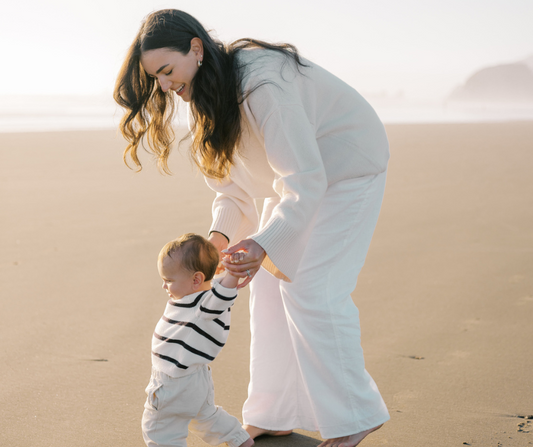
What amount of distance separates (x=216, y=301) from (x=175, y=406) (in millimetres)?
374

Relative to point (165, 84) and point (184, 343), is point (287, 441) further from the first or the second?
point (165, 84)

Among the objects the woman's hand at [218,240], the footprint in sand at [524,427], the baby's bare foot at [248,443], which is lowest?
the baby's bare foot at [248,443]

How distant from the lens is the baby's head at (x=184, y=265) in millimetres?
1809

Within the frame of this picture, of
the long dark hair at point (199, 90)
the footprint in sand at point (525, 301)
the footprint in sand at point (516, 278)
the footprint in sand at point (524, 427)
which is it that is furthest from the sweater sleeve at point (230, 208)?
the footprint in sand at point (516, 278)

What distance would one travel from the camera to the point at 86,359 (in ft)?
8.54

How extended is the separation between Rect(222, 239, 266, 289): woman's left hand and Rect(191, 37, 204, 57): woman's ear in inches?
23.9

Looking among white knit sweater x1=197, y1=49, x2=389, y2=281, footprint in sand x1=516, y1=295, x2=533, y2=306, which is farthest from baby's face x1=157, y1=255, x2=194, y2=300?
footprint in sand x1=516, y1=295, x2=533, y2=306

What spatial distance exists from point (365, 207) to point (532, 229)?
10.5ft

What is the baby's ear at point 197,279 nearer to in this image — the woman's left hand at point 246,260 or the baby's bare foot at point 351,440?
the woman's left hand at point 246,260

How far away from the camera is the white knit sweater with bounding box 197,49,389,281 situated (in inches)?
65.5

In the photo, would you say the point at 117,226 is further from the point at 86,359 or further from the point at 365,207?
the point at 365,207

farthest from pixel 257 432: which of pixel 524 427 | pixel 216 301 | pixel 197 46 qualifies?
pixel 197 46

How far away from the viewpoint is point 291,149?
166cm

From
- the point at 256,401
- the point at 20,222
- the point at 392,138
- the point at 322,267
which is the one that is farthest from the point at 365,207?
the point at 392,138
